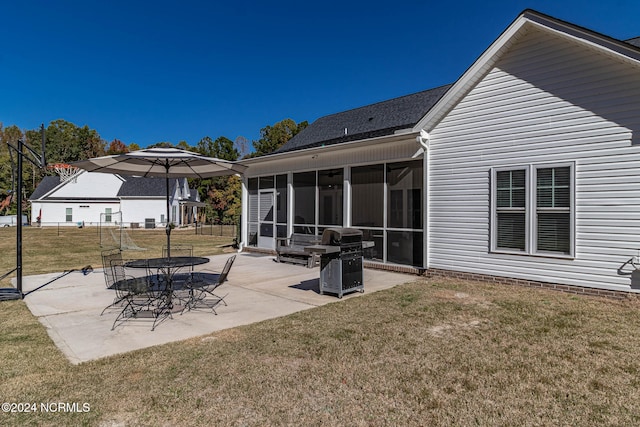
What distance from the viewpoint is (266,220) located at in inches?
561

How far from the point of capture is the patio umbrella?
21.3 ft

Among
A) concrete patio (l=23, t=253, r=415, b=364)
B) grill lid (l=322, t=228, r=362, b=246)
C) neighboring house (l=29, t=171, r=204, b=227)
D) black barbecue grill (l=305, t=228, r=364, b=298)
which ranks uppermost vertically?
neighboring house (l=29, t=171, r=204, b=227)

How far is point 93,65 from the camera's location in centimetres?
2825

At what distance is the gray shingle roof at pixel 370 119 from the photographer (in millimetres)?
13659

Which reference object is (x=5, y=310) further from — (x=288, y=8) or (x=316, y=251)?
(x=288, y=8)

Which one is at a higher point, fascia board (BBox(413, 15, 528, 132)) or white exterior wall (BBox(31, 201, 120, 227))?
fascia board (BBox(413, 15, 528, 132))

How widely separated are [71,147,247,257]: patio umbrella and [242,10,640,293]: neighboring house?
13.7ft

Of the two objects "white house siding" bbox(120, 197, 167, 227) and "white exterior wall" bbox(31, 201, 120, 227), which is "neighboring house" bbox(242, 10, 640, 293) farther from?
"white exterior wall" bbox(31, 201, 120, 227)

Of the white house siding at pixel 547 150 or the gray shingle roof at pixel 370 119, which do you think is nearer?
the white house siding at pixel 547 150

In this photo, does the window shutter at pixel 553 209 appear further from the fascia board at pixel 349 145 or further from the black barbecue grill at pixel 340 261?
the black barbecue grill at pixel 340 261

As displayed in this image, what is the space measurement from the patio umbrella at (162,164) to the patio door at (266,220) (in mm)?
5338

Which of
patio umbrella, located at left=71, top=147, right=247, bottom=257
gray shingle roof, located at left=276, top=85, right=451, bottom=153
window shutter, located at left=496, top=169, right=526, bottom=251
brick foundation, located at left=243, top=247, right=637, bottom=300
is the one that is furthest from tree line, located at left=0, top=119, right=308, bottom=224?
window shutter, located at left=496, top=169, right=526, bottom=251

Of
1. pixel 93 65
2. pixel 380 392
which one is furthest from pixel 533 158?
pixel 93 65

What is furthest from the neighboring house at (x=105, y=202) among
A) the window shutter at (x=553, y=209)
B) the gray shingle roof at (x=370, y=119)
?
the window shutter at (x=553, y=209)
